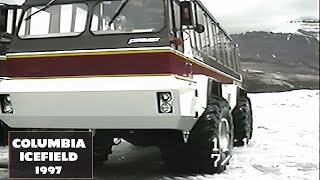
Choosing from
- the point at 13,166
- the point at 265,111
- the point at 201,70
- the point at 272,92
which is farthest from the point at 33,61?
the point at 265,111

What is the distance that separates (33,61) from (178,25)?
3.95 feet

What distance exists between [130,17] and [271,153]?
260cm

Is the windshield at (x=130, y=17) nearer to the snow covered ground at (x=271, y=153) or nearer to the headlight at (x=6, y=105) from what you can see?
the headlight at (x=6, y=105)

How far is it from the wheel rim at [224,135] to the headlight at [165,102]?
115cm

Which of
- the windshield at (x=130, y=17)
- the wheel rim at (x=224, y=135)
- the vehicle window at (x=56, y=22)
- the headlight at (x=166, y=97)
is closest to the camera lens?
the headlight at (x=166, y=97)

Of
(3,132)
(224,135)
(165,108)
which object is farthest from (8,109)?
(224,135)

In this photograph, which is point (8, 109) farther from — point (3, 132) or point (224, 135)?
point (224, 135)

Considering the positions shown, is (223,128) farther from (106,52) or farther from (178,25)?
(106,52)

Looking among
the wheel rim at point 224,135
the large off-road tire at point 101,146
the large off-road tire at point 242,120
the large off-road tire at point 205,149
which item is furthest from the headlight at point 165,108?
the large off-road tire at point 242,120

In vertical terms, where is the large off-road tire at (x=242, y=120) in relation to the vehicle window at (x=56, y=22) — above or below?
below

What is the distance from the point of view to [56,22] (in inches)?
163

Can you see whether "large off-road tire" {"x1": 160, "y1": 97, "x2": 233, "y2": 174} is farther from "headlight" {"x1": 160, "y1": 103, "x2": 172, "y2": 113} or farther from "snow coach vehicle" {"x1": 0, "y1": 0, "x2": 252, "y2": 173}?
"headlight" {"x1": 160, "y1": 103, "x2": 172, "y2": 113}

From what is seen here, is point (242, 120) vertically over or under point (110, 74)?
under

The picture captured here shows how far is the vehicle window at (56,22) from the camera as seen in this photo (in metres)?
4.09
